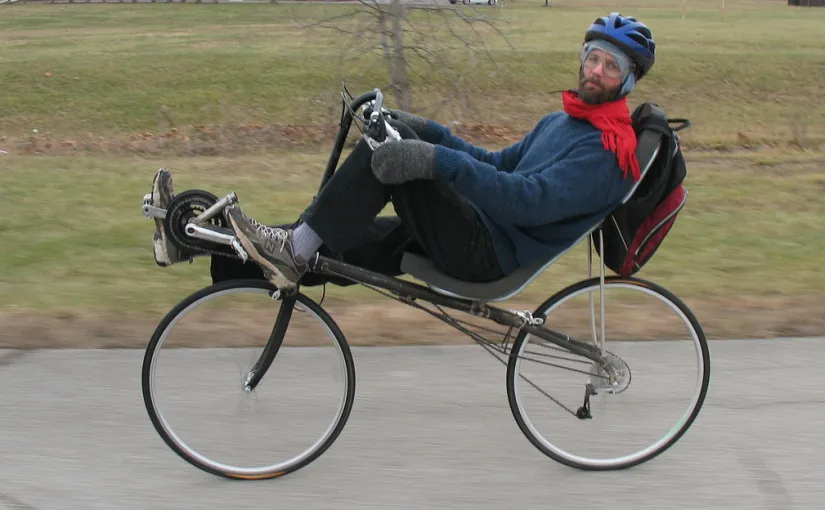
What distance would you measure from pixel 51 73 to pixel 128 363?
19.1m

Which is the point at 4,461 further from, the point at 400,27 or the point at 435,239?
the point at 400,27

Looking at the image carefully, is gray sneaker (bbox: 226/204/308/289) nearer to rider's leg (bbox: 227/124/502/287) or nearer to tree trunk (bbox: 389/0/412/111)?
rider's leg (bbox: 227/124/502/287)

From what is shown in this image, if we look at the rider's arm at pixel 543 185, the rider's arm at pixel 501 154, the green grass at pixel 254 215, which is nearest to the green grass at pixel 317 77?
the green grass at pixel 254 215

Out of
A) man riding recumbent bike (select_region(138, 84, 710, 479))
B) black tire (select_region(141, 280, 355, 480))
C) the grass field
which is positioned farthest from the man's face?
the grass field

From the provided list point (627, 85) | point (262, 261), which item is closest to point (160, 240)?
point (262, 261)

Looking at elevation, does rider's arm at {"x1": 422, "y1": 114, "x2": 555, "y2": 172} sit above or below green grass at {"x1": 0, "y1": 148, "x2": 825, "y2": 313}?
above

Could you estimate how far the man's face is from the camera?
354cm

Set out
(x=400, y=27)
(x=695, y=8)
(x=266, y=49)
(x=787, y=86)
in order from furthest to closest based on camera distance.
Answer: (x=695, y=8) → (x=266, y=49) → (x=787, y=86) → (x=400, y=27)

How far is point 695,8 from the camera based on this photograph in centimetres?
4312

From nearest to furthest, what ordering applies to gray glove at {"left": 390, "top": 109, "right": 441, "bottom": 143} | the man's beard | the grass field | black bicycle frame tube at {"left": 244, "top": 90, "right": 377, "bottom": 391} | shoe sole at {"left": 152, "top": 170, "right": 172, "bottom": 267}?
1. shoe sole at {"left": 152, "top": 170, "right": 172, "bottom": 267}
2. the man's beard
3. black bicycle frame tube at {"left": 244, "top": 90, "right": 377, "bottom": 391}
4. gray glove at {"left": 390, "top": 109, "right": 441, "bottom": 143}
5. the grass field

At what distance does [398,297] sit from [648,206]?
1004mm

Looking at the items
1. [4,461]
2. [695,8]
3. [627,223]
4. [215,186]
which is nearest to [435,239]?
[627,223]

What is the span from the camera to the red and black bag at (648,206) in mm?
3502

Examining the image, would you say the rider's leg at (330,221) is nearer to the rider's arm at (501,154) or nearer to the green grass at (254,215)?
the rider's arm at (501,154)
